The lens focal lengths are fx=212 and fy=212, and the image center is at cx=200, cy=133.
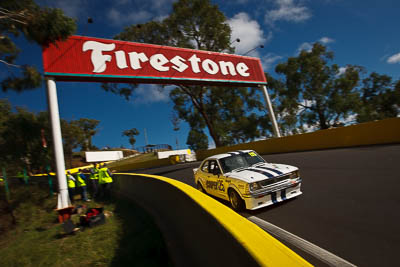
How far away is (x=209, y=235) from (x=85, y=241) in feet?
16.3

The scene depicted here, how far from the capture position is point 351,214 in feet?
12.1

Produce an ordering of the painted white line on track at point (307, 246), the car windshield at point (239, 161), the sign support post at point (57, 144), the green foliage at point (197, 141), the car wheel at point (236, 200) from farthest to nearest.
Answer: the green foliage at point (197, 141)
the sign support post at point (57, 144)
the car windshield at point (239, 161)
the car wheel at point (236, 200)
the painted white line on track at point (307, 246)

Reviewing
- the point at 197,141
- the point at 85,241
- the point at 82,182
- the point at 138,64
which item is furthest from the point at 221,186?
the point at 197,141

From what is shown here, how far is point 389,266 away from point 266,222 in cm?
202

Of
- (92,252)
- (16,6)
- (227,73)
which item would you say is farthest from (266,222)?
(227,73)

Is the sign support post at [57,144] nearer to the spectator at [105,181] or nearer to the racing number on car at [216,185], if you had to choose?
the spectator at [105,181]

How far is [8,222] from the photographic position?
27.4ft

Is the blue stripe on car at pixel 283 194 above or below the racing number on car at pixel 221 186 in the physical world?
below

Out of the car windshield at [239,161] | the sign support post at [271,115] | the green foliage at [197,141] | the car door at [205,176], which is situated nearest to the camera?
the car windshield at [239,161]

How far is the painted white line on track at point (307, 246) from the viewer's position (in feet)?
8.34

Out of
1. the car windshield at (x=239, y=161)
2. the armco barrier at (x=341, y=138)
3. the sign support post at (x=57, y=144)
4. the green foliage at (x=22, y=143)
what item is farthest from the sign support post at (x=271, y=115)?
the green foliage at (x=22, y=143)

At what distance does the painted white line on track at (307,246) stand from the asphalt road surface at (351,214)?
8cm

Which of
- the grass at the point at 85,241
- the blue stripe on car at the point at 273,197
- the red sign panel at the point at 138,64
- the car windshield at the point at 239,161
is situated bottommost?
the grass at the point at 85,241

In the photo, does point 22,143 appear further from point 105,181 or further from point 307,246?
point 307,246
